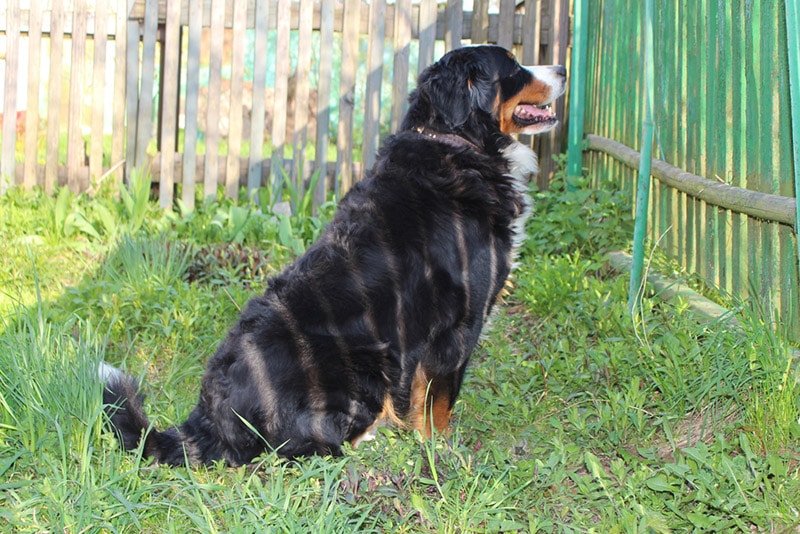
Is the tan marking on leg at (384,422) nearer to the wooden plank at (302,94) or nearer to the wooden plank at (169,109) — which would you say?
the wooden plank at (302,94)

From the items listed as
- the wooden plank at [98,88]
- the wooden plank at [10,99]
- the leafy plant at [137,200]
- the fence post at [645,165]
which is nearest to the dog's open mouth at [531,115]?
the fence post at [645,165]

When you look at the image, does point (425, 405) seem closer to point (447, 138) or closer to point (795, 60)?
point (447, 138)

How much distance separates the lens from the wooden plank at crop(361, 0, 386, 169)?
6434mm

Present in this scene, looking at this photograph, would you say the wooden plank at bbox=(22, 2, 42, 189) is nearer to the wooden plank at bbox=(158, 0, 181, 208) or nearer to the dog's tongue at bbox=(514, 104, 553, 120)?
the wooden plank at bbox=(158, 0, 181, 208)

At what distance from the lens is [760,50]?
330cm

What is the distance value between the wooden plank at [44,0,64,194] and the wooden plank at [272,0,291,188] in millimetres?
1714

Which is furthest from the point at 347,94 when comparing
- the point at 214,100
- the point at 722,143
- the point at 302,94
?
the point at 722,143

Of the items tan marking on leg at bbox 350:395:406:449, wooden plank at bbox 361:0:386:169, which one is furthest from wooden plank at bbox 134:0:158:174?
tan marking on leg at bbox 350:395:406:449

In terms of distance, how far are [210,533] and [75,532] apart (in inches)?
14.9

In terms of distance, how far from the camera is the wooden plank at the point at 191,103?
653 cm

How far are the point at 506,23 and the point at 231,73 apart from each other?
2.16m

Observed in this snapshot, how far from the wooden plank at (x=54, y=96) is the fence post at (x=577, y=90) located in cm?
394

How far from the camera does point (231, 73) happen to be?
6.66 meters

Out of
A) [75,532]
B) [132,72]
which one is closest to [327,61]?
[132,72]
